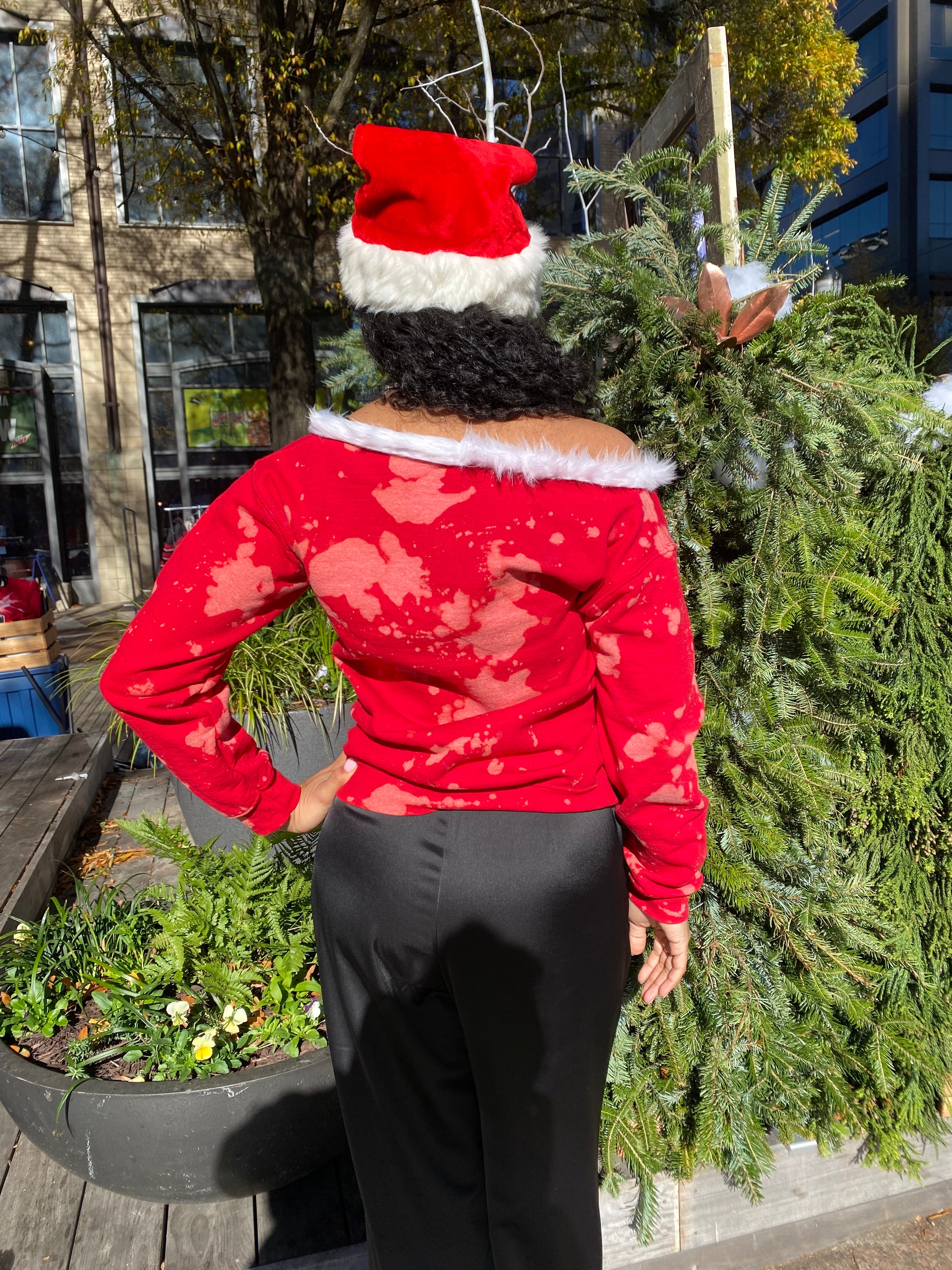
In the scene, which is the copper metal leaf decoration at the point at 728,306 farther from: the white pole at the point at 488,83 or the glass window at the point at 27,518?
the glass window at the point at 27,518

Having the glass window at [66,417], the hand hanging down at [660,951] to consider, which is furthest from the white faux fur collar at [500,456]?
the glass window at [66,417]

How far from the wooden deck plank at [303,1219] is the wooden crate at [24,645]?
3.96 m

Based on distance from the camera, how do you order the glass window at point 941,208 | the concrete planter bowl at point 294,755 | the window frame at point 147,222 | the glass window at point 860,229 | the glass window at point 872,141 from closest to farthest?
the concrete planter bowl at point 294,755, the window frame at point 147,222, the glass window at point 941,208, the glass window at point 860,229, the glass window at point 872,141

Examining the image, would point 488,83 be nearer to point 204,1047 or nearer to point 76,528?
point 204,1047

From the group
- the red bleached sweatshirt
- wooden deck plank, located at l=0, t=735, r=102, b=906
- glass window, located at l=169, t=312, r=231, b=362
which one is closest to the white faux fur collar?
the red bleached sweatshirt

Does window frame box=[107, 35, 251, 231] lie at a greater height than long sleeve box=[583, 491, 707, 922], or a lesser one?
greater

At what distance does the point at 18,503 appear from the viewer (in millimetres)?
13305

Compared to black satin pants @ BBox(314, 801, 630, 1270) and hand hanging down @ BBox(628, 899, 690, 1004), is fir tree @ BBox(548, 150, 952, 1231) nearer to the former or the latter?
hand hanging down @ BBox(628, 899, 690, 1004)

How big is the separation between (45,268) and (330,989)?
47.6ft

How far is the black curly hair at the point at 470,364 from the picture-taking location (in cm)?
114

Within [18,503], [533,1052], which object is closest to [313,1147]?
[533,1052]

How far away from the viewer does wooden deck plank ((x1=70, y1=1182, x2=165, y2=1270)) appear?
203cm

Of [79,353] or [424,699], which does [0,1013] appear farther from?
[79,353]

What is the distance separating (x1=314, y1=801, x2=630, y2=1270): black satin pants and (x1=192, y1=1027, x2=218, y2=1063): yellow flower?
2.21 ft
